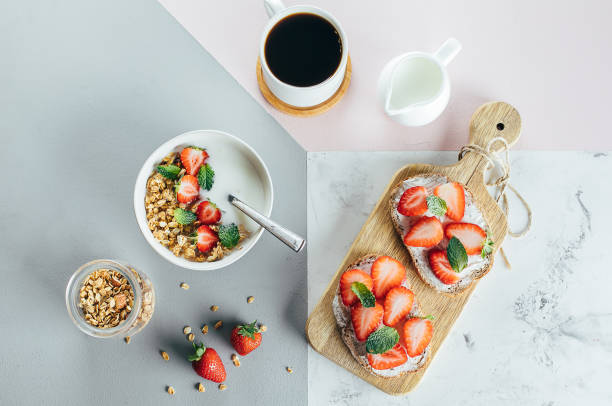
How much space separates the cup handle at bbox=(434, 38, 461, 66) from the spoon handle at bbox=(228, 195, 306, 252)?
1.78ft

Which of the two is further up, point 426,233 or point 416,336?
point 426,233

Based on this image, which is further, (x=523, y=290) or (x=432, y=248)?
(x=523, y=290)

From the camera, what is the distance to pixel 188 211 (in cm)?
123

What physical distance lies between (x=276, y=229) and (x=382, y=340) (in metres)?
0.37

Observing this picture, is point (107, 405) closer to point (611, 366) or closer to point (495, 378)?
point (495, 378)

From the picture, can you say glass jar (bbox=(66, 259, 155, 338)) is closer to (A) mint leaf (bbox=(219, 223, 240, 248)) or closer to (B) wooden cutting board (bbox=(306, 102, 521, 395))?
(A) mint leaf (bbox=(219, 223, 240, 248))

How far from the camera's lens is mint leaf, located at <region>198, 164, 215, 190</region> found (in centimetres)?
122

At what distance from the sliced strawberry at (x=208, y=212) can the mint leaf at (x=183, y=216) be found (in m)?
0.02

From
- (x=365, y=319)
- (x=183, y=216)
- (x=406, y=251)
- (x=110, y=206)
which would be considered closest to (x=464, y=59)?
(x=406, y=251)

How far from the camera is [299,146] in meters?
1.41

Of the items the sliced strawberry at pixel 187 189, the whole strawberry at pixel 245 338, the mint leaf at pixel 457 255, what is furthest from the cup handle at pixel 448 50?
the whole strawberry at pixel 245 338

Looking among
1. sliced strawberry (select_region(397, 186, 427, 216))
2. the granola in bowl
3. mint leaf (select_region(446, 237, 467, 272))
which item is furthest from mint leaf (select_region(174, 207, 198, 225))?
mint leaf (select_region(446, 237, 467, 272))

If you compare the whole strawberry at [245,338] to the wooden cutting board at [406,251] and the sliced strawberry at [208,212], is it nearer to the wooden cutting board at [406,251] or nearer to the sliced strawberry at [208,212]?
the wooden cutting board at [406,251]

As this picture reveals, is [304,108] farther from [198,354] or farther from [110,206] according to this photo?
[198,354]
